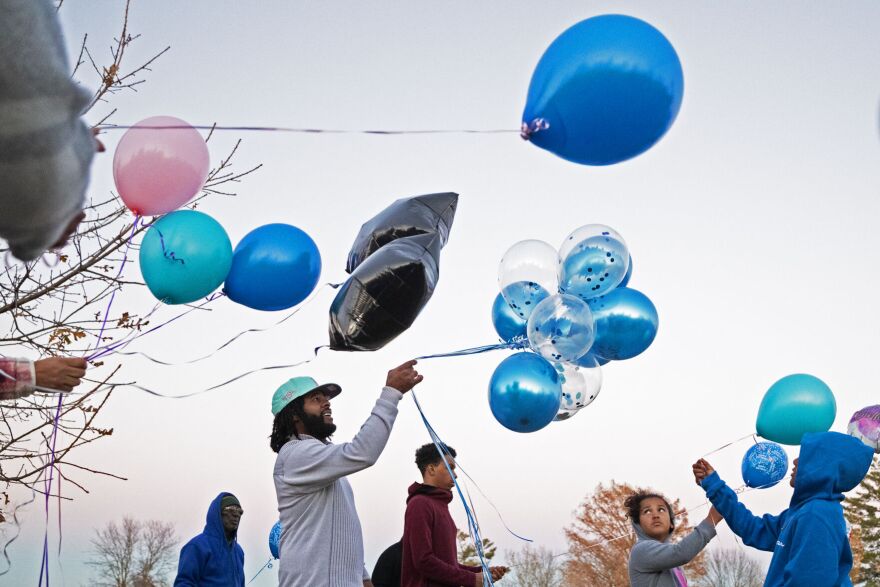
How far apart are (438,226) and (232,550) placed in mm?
2891

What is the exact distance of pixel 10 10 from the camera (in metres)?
1.22

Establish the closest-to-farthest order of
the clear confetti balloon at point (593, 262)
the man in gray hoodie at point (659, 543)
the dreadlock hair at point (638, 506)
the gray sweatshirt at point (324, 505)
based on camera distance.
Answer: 1. the gray sweatshirt at point (324, 505)
2. the clear confetti balloon at point (593, 262)
3. the man in gray hoodie at point (659, 543)
4. the dreadlock hair at point (638, 506)

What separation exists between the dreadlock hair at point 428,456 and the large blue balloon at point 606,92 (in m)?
2.16

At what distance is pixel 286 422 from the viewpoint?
3.77 metres

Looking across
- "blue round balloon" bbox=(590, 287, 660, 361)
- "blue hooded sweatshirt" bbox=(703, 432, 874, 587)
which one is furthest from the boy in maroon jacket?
"blue hooded sweatshirt" bbox=(703, 432, 874, 587)

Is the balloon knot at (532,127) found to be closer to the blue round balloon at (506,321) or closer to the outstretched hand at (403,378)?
the outstretched hand at (403,378)

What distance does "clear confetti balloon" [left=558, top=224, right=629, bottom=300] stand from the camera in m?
4.02

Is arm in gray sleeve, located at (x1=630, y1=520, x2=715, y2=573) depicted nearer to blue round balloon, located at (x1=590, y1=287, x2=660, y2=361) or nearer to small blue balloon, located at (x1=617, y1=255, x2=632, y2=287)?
blue round balloon, located at (x1=590, y1=287, x2=660, y2=361)

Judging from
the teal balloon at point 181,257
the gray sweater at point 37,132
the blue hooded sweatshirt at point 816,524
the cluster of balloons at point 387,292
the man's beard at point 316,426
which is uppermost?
the teal balloon at point 181,257

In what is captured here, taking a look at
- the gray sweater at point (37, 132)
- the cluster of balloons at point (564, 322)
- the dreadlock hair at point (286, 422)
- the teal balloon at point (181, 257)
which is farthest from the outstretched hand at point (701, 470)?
the gray sweater at point (37, 132)

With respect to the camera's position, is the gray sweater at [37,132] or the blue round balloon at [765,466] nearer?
the gray sweater at [37,132]

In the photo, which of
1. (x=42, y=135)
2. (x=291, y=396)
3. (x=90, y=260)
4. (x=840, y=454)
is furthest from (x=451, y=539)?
(x=42, y=135)

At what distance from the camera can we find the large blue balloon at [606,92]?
2998 mm

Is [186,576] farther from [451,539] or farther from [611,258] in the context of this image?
[611,258]
